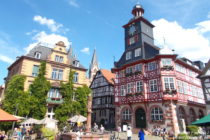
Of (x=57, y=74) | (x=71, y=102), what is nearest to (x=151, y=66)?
(x=71, y=102)

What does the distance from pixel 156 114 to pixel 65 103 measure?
593 inches

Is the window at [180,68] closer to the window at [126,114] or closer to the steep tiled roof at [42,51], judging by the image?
the window at [126,114]

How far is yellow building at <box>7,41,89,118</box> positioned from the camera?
26.9 m

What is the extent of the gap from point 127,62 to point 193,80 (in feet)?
45.0

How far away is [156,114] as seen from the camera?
965 inches

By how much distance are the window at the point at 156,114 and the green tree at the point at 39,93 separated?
1707cm

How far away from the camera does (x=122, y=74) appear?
31688 mm

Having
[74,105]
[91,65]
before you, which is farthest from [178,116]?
[91,65]

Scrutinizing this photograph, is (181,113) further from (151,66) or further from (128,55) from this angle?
(128,55)

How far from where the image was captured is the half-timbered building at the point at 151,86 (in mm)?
23875

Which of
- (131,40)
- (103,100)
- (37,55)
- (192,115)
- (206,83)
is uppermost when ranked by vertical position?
(131,40)

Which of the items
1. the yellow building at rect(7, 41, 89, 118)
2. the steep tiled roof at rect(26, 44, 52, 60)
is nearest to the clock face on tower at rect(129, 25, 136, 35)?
the yellow building at rect(7, 41, 89, 118)

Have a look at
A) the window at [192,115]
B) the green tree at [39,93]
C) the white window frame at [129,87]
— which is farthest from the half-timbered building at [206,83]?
the green tree at [39,93]

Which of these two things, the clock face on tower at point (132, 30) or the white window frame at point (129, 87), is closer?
the white window frame at point (129, 87)
